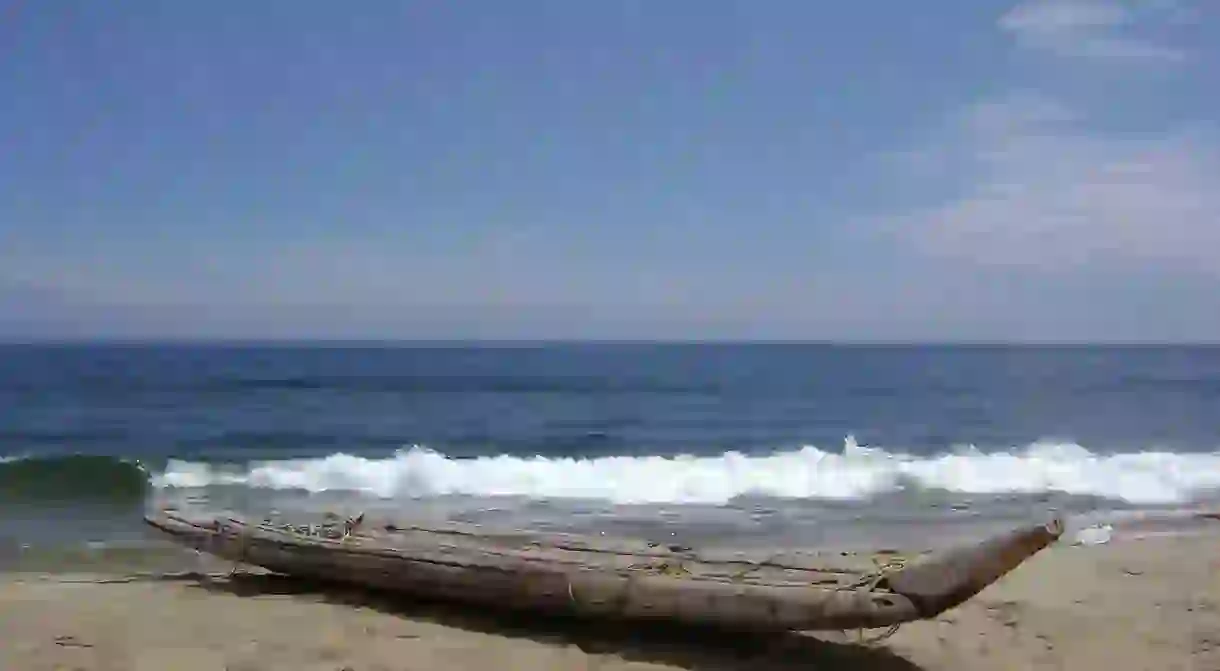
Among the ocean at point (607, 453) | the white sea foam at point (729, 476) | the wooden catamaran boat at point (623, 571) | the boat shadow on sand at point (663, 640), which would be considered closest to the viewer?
the wooden catamaran boat at point (623, 571)

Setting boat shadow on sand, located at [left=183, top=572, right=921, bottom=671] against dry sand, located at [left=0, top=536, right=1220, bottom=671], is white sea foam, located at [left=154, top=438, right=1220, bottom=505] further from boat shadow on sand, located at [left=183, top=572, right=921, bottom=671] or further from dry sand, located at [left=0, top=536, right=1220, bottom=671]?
boat shadow on sand, located at [left=183, top=572, right=921, bottom=671]

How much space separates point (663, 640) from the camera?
20.2 feet

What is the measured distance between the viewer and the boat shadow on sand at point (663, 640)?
573cm

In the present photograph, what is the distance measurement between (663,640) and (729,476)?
11.5 meters

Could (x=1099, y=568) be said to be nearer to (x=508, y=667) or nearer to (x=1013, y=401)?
(x=508, y=667)

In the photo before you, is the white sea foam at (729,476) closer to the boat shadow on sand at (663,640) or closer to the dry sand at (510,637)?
the dry sand at (510,637)

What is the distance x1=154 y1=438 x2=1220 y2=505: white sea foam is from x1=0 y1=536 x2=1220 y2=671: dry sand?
25.5ft

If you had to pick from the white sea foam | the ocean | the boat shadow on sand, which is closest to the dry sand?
the boat shadow on sand

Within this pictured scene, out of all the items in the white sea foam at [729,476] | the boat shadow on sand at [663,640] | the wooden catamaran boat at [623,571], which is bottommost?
the white sea foam at [729,476]

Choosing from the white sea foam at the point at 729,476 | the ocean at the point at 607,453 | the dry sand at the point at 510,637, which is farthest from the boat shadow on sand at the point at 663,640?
the white sea foam at the point at 729,476

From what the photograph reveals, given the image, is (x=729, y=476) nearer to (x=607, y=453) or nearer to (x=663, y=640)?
(x=607, y=453)

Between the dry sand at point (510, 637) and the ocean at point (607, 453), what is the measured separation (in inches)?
132

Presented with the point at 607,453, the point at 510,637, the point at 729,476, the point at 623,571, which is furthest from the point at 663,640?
the point at 607,453

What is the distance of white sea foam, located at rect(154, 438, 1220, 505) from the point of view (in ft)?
51.9
